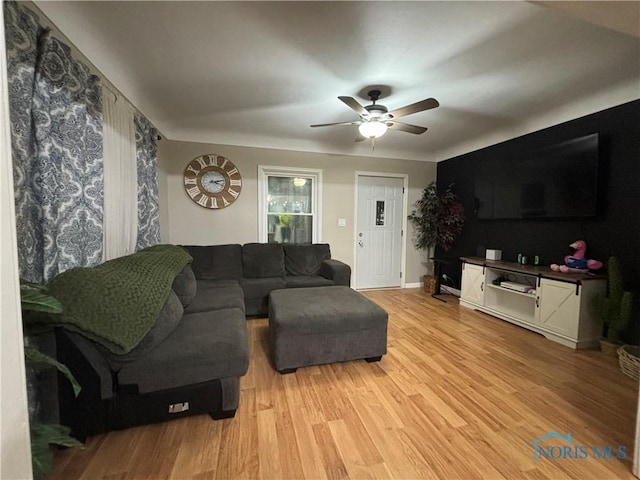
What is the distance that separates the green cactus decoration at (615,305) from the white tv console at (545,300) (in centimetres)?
12

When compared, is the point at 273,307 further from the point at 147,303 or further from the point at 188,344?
the point at 147,303

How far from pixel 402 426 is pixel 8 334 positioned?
68.3 inches

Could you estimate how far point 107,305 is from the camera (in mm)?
1272

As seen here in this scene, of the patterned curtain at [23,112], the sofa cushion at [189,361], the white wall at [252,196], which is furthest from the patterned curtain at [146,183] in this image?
the sofa cushion at [189,361]

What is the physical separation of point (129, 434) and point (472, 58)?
10.8 feet

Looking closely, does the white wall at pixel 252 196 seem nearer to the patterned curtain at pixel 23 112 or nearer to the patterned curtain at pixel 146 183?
the patterned curtain at pixel 146 183

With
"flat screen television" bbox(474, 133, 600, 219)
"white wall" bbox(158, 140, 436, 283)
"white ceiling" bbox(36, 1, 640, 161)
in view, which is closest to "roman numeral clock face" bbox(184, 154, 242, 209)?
"white wall" bbox(158, 140, 436, 283)

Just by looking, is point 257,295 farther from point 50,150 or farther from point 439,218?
point 439,218

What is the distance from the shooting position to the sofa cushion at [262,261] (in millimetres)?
3490

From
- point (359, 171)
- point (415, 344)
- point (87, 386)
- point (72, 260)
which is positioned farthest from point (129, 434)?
point (359, 171)

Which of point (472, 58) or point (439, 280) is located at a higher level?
point (472, 58)

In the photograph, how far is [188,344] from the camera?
4.84 ft

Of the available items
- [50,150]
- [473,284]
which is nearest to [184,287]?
[50,150]

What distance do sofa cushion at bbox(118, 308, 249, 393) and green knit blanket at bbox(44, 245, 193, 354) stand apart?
154 millimetres
